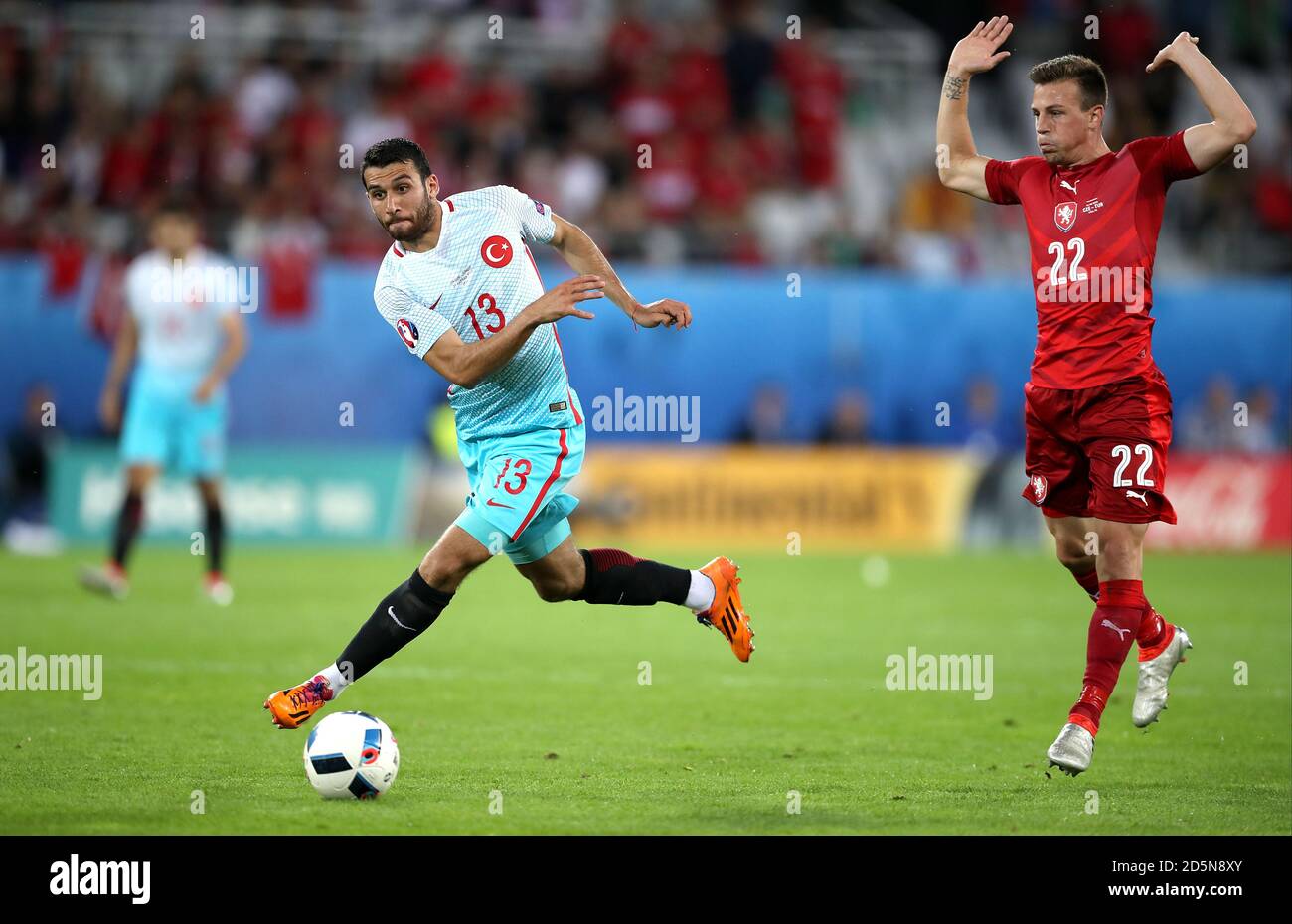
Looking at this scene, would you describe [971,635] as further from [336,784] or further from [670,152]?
[670,152]

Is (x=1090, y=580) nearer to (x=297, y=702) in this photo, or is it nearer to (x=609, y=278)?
(x=609, y=278)

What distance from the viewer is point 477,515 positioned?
689 cm

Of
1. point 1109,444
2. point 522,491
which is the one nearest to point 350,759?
point 522,491

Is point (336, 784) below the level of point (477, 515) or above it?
below

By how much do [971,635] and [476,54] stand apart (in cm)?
1235

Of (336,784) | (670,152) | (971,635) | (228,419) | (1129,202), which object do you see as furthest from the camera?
(670,152)

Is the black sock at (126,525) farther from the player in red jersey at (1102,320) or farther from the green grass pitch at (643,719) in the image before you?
the player in red jersey at (1102,320)

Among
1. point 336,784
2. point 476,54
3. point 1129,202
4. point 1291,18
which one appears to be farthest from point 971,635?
point 1291,18

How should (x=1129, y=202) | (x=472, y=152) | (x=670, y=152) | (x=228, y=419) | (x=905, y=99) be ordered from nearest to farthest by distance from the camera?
(x=1129, y=202)
(x=228, y=419)
(x=472, y=152)
(x=670, y=152)
(x=905, y=99)

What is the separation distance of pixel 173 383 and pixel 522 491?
6.96m

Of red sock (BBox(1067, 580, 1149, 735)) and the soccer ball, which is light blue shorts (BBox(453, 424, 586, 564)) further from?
red sock (BBox(1067, 580, 1149, 735))

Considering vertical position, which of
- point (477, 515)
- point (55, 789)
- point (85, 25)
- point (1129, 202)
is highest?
point (85, 25)

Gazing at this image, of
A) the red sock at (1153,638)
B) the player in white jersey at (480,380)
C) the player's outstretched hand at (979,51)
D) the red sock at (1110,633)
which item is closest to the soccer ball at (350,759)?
the player in white jersey at (480,380)

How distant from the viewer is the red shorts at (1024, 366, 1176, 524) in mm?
6781
